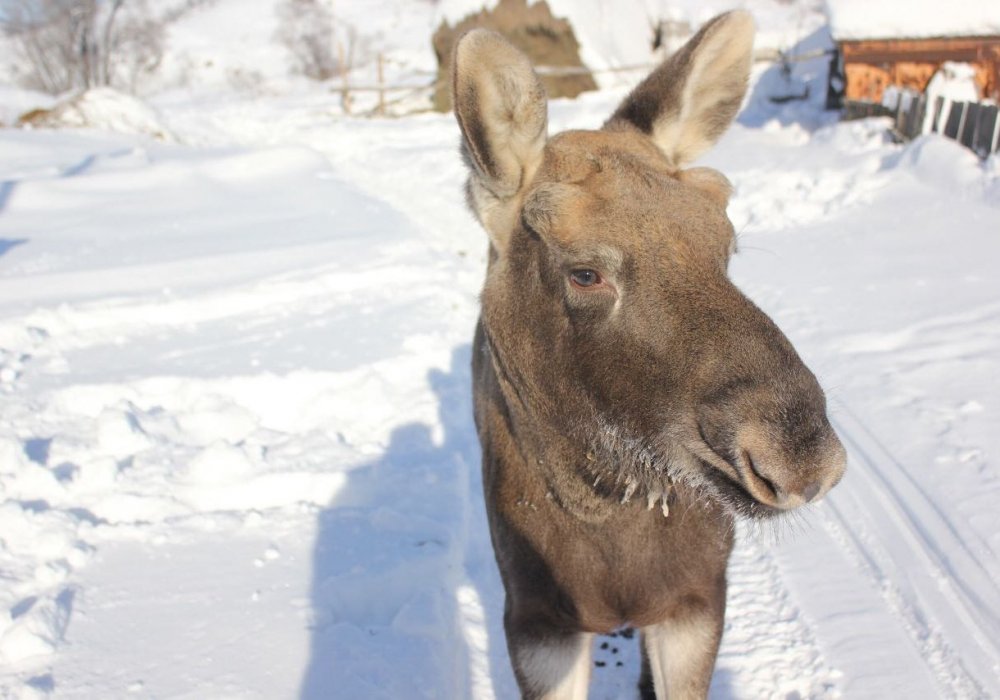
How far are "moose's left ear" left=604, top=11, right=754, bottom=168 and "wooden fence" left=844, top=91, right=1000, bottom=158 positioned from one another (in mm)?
10420

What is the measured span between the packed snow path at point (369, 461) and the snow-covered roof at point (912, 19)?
6.12m

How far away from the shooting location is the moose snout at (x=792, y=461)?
1604 mm

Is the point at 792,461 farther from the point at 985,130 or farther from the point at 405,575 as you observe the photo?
the point at 985,130

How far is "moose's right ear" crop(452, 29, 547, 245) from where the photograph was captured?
2299 mm

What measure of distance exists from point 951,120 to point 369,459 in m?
11.9

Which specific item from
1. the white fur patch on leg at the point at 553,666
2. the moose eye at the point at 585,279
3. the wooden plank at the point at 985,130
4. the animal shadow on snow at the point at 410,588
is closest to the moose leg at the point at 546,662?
the white fur patch on leg at the point at 553,666

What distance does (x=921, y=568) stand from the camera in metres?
3.86

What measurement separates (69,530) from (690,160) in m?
3.93

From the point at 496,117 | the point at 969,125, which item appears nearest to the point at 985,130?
the point at 969,125

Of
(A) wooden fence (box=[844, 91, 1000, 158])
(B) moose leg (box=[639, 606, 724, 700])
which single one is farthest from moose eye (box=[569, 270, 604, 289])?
(A) wooden fence (box=[844, 91, 1000, 158])

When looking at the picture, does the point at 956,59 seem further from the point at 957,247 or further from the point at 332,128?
the point at 332,128

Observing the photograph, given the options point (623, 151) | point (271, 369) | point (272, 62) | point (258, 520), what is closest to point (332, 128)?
point (271, 369)

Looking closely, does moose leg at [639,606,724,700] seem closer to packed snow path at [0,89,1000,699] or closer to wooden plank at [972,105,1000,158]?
packed snow path at [0,89,1000,699]

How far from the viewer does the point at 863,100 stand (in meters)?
16.4
